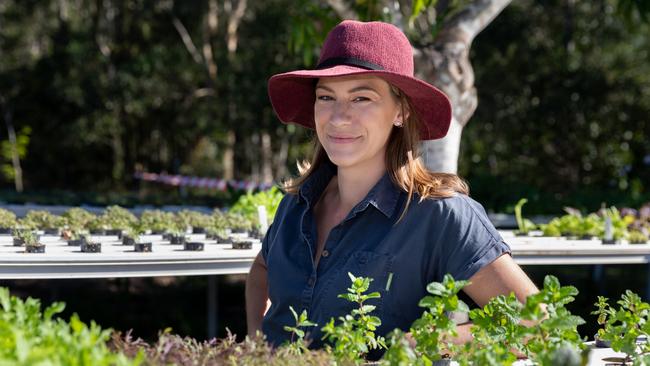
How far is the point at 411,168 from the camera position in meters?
2.49

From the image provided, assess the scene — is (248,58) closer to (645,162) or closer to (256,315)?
(645,162)

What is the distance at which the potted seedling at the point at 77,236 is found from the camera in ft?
15.9

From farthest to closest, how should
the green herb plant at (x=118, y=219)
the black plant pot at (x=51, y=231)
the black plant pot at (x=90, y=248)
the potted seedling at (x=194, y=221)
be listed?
the potted seedling at (x=194, y=221)
the green herb plant at (x=118, y=219)
the black plant pot at (x=51, y=231)
the black plant pot at (x=90, y=248)

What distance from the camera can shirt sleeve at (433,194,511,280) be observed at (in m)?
2.25

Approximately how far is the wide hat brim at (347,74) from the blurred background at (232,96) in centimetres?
966

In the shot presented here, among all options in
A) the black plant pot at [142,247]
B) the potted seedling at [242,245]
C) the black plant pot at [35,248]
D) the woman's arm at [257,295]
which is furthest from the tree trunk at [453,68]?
the woman's arm at [257,295]

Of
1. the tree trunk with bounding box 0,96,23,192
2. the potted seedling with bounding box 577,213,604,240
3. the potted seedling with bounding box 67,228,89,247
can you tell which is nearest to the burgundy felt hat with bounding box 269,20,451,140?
the potted seedling with bounding box 67,228,89,247

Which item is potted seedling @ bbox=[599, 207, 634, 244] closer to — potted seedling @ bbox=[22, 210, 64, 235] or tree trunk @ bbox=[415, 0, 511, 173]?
tree trunk @ bbox=[415, 0, 511, 173]

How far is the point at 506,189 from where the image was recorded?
34.9ft

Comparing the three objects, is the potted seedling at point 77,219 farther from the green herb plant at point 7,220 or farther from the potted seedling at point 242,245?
the potted seedling at point 242,245

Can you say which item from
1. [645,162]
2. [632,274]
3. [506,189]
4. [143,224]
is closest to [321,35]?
[143,224]

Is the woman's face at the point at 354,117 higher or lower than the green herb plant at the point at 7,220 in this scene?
higher

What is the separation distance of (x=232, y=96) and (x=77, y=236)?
14.0 m

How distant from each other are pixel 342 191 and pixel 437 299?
104 centimetres
